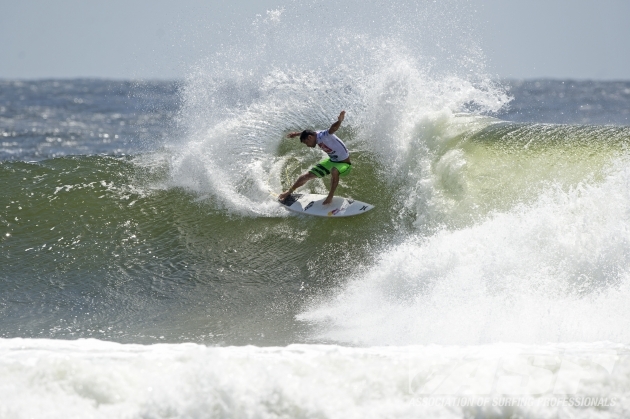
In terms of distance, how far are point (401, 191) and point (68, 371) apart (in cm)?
650

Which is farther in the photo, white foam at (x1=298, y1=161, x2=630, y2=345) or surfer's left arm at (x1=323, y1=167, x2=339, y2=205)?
surfer's left arm at (x1=323, y1=167, x2=339, y2=205)

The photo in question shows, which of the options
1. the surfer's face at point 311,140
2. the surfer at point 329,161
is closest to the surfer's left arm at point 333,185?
the surfer at point 329,161

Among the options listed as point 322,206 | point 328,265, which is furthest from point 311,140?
point 328,265

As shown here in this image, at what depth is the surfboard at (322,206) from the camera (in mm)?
9523

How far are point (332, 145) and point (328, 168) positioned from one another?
1.31 ft

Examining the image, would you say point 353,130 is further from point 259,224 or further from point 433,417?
point 433,417

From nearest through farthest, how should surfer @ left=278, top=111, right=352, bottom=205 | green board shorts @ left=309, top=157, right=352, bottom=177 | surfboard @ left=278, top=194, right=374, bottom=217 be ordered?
1. surfer @ left=278, top=111, right=352, bottom=205
2. surfboard @ left=278, top=194, right=374, bottom=217
3. green board shorts @ left=309, top=157, right=352, bottom=177

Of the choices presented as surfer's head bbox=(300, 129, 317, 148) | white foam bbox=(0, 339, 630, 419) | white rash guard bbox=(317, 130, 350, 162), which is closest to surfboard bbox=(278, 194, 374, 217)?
white rash guard bbox=(317, 130, 350, 162)

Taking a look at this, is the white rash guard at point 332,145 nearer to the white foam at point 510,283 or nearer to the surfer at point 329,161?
the surfer at point 329,161

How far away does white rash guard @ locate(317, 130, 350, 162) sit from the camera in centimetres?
949

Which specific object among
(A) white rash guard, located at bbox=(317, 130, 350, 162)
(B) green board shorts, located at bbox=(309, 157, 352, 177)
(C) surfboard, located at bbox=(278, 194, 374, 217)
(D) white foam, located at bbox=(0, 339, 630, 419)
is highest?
(A) white rash guard, located at bbox=(317, 130, 350, 162)

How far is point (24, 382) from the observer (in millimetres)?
4254

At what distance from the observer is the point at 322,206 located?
966cm

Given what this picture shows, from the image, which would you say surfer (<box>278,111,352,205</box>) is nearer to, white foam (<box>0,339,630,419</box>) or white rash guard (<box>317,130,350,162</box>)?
white rash guard (<box>317,130,350,162</box>)
